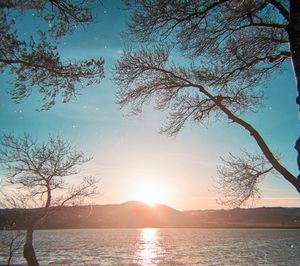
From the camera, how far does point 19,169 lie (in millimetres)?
20562

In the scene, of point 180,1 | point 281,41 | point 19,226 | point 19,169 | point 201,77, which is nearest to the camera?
point 180,1

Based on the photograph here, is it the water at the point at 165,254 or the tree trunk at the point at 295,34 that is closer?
the tree trunk at the point at 295,34

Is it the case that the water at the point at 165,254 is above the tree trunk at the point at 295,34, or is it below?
below

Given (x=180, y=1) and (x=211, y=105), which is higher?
(x=180, y=1)

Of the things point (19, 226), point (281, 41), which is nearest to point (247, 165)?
point (281, 41)

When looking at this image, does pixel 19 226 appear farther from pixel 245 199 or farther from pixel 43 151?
pixel 245 199

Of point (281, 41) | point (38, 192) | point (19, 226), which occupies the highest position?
point (281, 41)

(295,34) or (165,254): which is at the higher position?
(295,34)

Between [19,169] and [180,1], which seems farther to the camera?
[19,169]

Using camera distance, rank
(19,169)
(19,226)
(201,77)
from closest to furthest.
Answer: (201,77) < (19,226) < (19,169)

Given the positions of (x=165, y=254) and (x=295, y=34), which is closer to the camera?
(x=295, y=34)

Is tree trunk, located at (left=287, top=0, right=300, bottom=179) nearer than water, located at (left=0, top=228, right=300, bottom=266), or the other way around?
tree trunk, located at (left=287, top=0, right=300, bottom=179)

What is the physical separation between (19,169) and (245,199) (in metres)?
15.8

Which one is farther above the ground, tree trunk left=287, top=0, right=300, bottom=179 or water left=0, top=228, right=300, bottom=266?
tree trunk left=287, top=0, right=300, bottom=179
